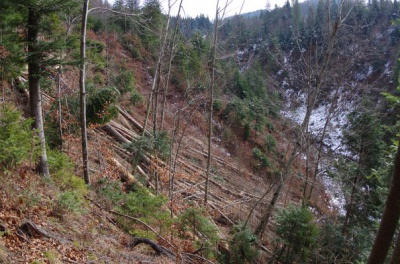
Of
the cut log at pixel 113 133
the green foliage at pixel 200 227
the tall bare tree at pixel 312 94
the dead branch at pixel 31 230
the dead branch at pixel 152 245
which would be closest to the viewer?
the dead branch at pixel 31 230

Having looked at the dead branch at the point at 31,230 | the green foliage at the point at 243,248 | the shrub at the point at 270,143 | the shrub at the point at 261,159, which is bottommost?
the shrub at the point at 261,159

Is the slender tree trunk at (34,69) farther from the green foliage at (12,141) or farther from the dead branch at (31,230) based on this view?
the dead branch at (31,230)

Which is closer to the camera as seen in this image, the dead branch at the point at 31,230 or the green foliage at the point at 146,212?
the dead branch at the point at 31,230

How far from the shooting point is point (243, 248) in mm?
8133

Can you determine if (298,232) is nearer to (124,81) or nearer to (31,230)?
(31,230)

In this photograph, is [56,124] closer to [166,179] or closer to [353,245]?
[166,179]

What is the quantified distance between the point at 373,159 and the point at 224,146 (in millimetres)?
15344

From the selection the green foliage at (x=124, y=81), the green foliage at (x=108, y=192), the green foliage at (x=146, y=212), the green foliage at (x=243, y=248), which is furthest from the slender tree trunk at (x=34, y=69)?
the green foliage at (x=124, y=81)

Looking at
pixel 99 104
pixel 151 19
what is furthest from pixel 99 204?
pixel 151 19

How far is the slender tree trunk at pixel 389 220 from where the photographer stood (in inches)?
103

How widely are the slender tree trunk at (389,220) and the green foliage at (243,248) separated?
17.9 ft

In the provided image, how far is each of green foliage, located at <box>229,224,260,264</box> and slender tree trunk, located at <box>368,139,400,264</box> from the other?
17.9ft

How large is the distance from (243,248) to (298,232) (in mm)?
1494

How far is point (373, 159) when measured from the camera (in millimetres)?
13234
